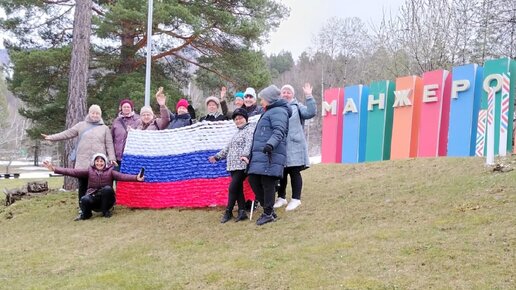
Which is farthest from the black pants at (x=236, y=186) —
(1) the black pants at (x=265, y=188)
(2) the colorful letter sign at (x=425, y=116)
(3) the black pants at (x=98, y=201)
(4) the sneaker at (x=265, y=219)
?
(2) the colorful letter sign at (x=425, y=116)

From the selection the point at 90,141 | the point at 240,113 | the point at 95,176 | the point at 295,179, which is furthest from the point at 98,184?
Answer: the point at 295,179

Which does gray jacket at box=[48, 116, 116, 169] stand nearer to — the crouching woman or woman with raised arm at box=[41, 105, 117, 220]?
woman with raised arm at box=[41, 105, 117, 220]

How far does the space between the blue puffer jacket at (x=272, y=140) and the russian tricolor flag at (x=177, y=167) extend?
120 centimetres

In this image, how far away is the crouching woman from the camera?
7.40 m

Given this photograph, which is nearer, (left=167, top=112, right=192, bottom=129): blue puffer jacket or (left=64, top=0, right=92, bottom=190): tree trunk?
(left=167, top=112, right=192, bottom=129): blue puffer jacket

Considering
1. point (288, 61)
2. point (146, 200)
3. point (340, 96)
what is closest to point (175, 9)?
point (340, 96)

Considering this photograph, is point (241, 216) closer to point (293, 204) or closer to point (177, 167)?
point (293, 204)

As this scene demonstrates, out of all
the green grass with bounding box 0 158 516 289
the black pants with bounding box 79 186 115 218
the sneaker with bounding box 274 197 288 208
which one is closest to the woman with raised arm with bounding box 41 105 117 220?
the black pants with bounding box 79 186 115 218

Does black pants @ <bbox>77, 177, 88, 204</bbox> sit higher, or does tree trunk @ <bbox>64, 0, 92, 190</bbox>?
tree trunk @ <bbox>64, 0, 92, 190</bbox>

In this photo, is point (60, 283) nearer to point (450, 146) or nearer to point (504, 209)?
point (504, 209)

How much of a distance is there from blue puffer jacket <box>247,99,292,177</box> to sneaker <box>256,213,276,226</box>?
0.53m

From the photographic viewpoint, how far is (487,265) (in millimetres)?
3744

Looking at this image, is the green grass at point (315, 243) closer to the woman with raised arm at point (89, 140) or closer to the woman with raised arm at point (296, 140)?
the woman with raised arm at point (296, 140)

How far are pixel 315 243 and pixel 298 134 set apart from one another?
176 cm
